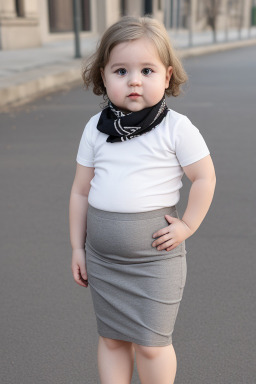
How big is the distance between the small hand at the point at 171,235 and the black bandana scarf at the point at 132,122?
281 mm

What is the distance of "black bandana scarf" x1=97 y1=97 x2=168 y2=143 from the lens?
1.83 metres

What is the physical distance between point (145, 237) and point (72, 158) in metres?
4.44

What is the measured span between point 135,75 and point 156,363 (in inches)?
36.0

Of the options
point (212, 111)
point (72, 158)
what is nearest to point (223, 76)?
point (212, 111)

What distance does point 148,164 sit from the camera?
73.2 inches

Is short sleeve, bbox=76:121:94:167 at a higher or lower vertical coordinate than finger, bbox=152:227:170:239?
higher

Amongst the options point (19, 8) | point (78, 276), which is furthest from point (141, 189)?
point (19, 8)

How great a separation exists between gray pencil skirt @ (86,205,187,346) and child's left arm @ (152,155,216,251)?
0.03m

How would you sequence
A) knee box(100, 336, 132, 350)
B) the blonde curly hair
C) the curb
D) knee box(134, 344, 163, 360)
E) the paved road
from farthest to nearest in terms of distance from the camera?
the curb → the paved road → knee box(100, 336, 132, 350) → knee box(134, 344, 163, 360) → the blonde curly hair

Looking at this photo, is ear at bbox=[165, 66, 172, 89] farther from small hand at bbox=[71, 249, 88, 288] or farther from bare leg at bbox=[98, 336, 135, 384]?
bare leg at bbox=[98, 336, 135, 384]

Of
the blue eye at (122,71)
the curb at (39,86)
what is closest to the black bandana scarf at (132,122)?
the blue eye at (122,71)

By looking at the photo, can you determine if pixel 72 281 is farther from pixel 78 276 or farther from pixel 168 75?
pixel 168 75

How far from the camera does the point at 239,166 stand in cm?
582

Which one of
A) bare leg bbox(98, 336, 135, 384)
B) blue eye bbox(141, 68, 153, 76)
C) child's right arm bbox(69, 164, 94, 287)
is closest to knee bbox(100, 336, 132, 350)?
bare leg bbox(98, 336, 135, 384)
